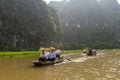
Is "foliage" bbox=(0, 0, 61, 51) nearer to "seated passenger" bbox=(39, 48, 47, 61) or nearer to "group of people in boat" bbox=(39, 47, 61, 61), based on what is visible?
"group of people in boat" bbox=(39, 47, 61, 61)

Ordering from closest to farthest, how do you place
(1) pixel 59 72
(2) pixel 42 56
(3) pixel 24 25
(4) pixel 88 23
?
(1) pixel 59 72 < (2) pixel 42 56 < (3) pixel 24 25 < (4) pixel 88 23

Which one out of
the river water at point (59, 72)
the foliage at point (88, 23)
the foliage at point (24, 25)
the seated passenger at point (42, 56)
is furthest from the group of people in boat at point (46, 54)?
the foliage at point (88, 23)

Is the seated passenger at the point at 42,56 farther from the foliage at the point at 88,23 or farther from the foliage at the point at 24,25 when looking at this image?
the foliage at the point at 88,23

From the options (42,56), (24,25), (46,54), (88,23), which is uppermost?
(88,23)

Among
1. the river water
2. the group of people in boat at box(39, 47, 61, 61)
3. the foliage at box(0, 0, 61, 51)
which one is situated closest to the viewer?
the river water

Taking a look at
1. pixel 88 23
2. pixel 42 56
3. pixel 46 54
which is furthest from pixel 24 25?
pixel 88 23

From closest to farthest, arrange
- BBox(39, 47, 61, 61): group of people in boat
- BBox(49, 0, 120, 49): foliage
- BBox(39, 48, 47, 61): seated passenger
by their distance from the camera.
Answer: BBox(39, 48, 47, 61): seated passenger, BBox(39, 47, 61, 61): group of people in boat, BBox(49, 0, 120, 49): foliage

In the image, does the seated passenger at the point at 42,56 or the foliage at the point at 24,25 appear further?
the foliage at the point at 24,25

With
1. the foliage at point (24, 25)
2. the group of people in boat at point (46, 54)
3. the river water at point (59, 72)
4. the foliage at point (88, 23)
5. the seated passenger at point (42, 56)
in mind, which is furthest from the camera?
the foliage at point (88, 23)

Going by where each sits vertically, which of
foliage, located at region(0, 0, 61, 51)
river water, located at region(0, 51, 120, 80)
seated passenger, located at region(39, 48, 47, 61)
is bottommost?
river water, located at region(0, 51, 120, 80)

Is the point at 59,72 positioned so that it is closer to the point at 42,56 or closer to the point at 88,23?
the point at 42,56

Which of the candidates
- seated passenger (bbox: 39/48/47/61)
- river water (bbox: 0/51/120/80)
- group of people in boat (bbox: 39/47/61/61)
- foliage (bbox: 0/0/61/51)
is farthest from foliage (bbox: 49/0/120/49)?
river water (bbox: 0/51/120/80)

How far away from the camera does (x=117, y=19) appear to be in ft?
321

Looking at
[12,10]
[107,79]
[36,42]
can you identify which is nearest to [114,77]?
[107,79]
